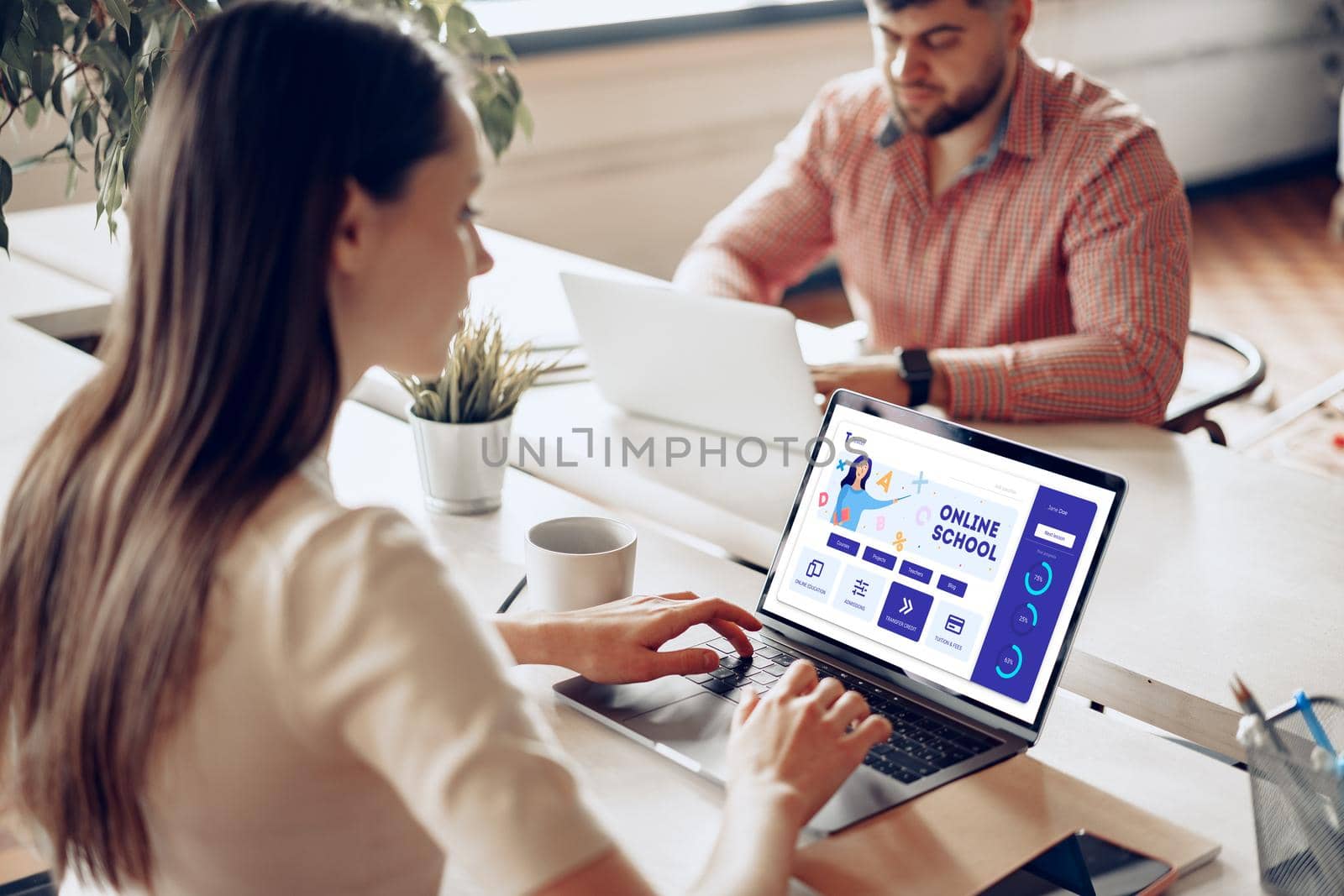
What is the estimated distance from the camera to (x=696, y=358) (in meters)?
1.62

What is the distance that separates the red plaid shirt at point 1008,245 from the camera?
1866 mm

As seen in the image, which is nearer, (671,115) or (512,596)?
(512,596)

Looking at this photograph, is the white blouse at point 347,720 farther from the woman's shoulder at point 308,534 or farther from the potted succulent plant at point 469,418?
the potted succulent plant at point 469,418

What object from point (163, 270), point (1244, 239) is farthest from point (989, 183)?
point (1244, 239)

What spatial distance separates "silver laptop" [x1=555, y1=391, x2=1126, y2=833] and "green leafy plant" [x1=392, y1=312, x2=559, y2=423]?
1.49 feet

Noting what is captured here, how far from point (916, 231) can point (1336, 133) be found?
581 cm

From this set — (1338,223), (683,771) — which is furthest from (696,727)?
(1338,223)

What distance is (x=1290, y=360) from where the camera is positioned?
4.39m

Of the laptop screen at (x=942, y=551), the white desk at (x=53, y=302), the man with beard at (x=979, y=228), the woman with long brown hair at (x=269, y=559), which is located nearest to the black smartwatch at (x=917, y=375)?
the man with beard at (x=979, y=228)

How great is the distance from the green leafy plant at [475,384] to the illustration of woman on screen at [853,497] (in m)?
0.48

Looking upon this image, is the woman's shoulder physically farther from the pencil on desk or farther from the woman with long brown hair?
the pencil on desk

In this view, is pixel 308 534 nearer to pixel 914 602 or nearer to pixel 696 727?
pixel 696 727

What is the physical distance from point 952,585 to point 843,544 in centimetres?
12

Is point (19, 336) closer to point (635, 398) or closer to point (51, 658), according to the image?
point (635, 398)
